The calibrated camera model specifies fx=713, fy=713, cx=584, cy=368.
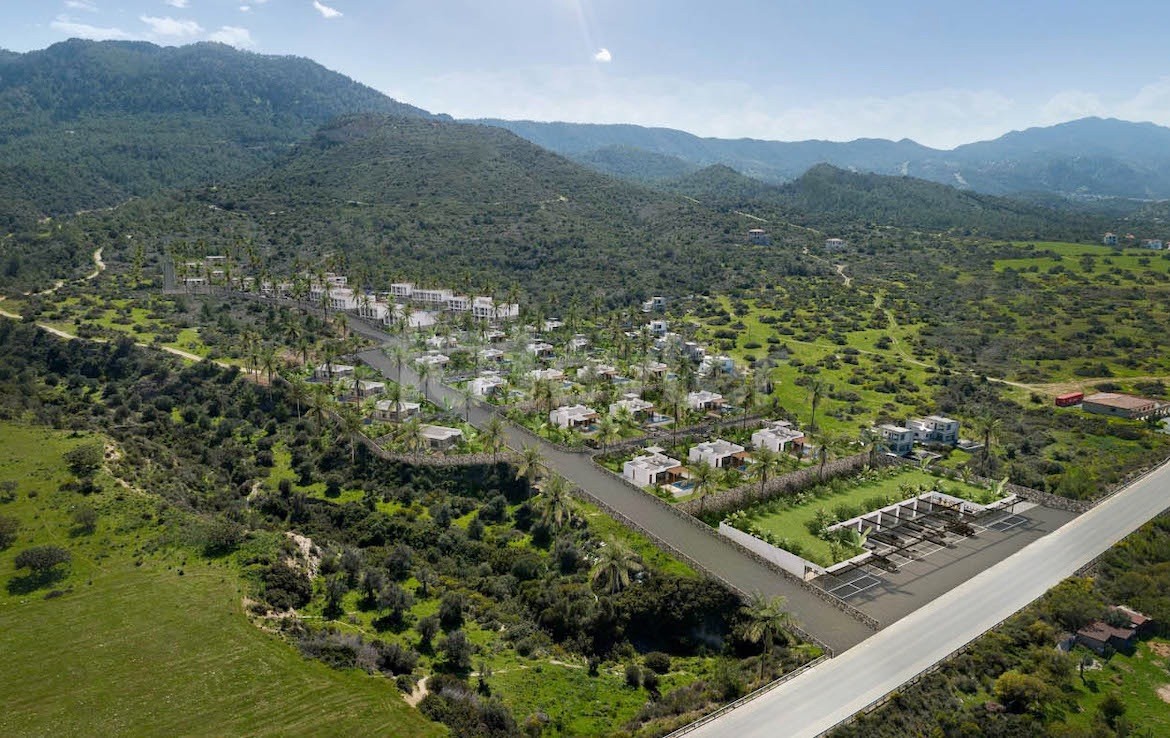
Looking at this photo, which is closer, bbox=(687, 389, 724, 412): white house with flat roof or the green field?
the green field

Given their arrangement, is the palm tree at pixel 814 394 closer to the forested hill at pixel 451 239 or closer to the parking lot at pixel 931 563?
the parking lot at pixel 931 563

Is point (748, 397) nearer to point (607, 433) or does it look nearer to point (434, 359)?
point (607, 433)

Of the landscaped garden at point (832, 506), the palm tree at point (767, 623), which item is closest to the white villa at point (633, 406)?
the landscaped garden at point (832, 506)

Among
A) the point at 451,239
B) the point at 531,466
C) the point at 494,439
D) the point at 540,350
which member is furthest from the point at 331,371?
the point at 451,239

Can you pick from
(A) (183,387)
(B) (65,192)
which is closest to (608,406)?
(A) (183,387)

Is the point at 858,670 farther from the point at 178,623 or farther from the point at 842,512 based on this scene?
the point at 178,623

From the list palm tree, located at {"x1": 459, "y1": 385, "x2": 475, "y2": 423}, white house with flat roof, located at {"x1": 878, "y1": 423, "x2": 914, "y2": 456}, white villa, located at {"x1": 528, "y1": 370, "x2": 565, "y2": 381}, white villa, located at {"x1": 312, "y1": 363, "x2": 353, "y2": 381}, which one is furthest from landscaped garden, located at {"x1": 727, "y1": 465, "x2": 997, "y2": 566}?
white villa, located at {"x1": 312, "y1": 363, "x2": 353, "y2": 381}

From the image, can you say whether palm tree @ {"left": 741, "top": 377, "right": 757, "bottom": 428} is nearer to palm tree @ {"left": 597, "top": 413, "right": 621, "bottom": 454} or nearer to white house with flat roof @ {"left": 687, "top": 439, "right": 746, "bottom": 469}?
white house with flat roof @ {"left": 687, "top": 439, "right": 746, "bottom": 469}
